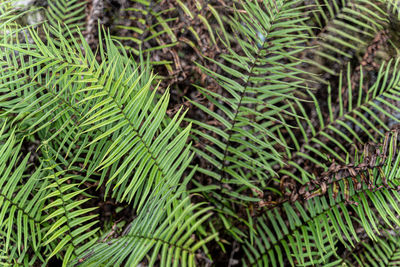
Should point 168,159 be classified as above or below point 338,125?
above

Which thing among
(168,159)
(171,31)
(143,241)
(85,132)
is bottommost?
(143,241)

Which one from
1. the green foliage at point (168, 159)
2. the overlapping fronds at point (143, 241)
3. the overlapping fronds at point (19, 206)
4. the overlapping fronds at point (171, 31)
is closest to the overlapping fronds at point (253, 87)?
the green foliage at point (168, 159)

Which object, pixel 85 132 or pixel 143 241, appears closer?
pixel 143 241

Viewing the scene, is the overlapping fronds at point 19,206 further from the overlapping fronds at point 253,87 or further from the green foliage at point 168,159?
the overlapping fronds at point 253,87

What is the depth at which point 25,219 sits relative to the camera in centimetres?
98

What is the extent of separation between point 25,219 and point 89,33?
818mm

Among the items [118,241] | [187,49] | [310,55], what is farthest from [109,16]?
[118,241]

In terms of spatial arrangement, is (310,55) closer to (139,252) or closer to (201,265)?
(201,265)

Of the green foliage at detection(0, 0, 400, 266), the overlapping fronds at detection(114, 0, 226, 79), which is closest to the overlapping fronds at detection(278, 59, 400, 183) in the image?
the green foliage at detection(0, 0, 400, 266)

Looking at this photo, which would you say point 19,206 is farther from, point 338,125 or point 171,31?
point 338,125

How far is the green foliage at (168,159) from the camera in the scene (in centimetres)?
94

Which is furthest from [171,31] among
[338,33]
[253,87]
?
[338,33]

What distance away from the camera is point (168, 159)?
1.02 m

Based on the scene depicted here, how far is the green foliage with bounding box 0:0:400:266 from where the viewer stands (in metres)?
0.94
